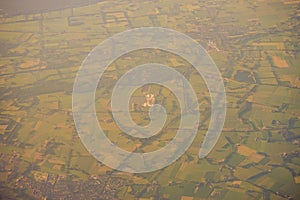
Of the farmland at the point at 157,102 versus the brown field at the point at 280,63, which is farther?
the brown field at the point at 280,63

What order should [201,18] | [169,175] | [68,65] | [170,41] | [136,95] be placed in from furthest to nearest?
[201,18] → [170,41] → [68,65] → [136,95] → [169,175]

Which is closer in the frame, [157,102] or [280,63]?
[157,102]

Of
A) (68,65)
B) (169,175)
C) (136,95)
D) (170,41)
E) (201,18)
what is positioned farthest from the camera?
(201,18)

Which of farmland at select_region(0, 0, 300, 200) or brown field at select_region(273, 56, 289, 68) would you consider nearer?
farmland at select_region(0, 0, 300, 200)

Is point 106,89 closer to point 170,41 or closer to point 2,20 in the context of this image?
point 170,41

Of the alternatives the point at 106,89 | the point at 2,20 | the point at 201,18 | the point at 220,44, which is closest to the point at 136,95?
the point at 106,89

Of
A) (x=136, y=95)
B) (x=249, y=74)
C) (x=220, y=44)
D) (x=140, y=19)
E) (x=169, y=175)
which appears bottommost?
(x=169, y=175)

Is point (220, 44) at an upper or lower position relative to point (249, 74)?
upper

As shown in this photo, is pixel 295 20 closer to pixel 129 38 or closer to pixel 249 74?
pixel 249 74

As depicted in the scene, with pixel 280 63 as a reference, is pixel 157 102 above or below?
below

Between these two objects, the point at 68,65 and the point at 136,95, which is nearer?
the point at 136,95
